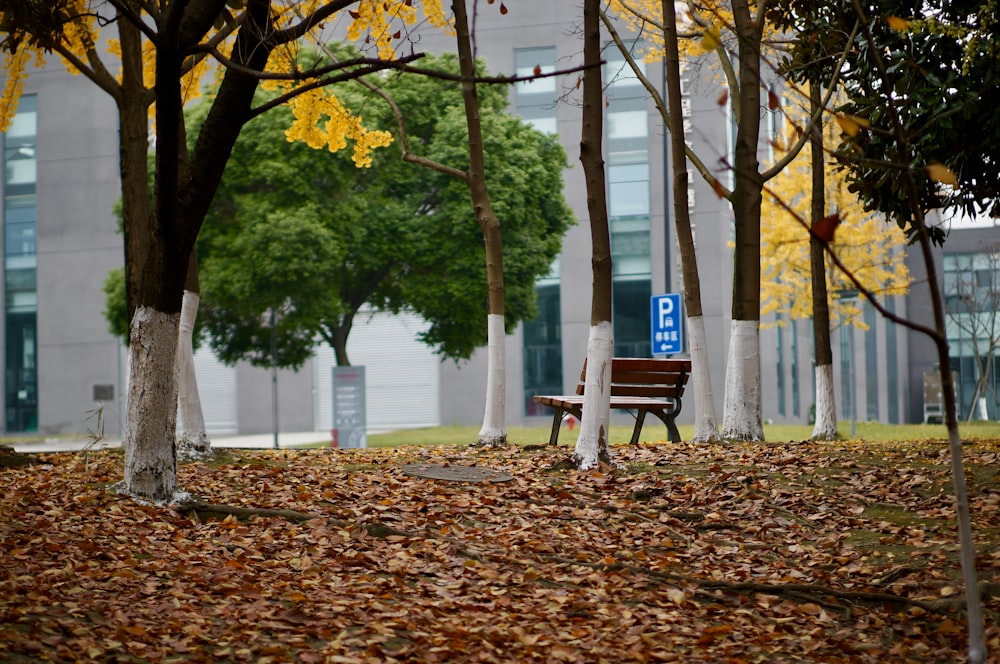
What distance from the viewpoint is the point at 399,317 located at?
138 feet

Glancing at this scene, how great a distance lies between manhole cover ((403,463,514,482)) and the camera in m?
9.99

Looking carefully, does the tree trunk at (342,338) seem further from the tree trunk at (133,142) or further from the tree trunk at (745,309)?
the tree trunk at (745,309)

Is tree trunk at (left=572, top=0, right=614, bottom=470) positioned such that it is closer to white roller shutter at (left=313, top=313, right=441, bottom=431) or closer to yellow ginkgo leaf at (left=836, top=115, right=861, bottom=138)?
yellow ginkgo leaf at (left=836, top=115, right=861, bottom=138)

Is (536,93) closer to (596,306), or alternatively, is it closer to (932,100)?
(932,100)

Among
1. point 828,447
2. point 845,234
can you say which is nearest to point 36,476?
point 828,447

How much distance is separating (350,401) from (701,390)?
13111 millimetres

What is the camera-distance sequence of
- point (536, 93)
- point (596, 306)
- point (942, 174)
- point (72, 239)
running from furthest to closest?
point (72, 239)
point (536, 93)
point (596, 306)
point (942, 174)

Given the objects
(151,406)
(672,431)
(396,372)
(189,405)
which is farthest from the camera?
(396,372)

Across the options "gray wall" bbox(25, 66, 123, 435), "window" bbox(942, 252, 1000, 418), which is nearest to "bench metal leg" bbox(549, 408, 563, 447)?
"gray wall" bbox(25, 66, 123, 435)

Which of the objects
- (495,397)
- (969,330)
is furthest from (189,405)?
(969,330)

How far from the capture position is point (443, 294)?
2873 cm

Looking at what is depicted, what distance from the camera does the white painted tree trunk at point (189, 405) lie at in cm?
1129

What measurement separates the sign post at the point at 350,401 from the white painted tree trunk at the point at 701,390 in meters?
12.5

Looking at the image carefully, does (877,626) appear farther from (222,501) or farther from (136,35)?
(136,35)
